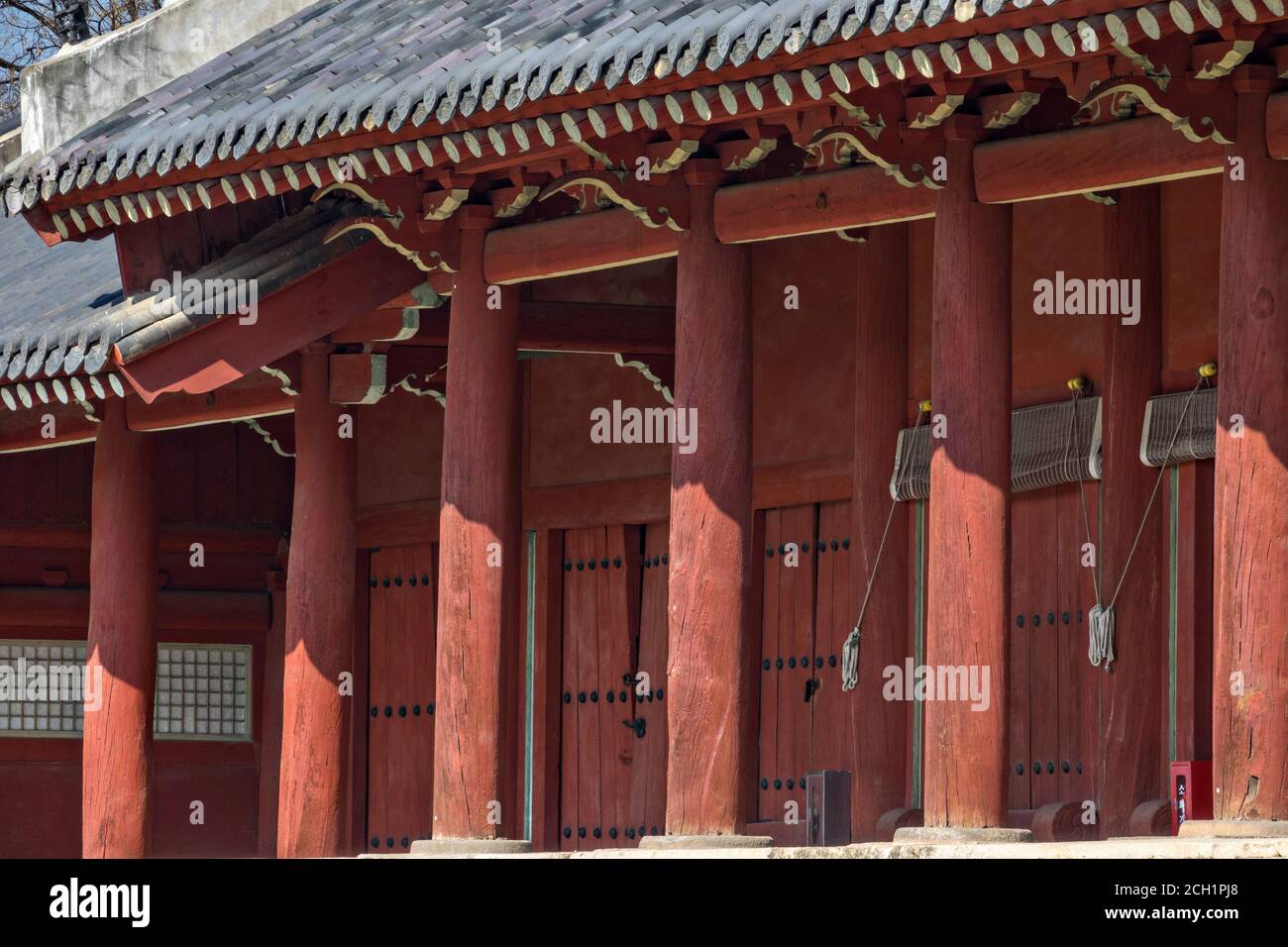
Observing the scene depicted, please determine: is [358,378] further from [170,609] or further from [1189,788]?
[1189,788]

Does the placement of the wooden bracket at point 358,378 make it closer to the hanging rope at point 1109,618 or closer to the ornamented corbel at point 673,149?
the ornamented corbel at point 673,149

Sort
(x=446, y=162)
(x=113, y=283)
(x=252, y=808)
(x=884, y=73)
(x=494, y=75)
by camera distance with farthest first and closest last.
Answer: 1. (x=252, y=808)
2. (x=113, y=283)
3. (x=446, y=162)
4. (x=494, y=75)
5. (x=884, y=73)

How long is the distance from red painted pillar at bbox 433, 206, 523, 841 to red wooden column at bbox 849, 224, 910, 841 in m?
1.95

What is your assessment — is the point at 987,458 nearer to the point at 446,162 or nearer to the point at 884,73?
the point at 884,73

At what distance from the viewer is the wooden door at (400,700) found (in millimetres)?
15117

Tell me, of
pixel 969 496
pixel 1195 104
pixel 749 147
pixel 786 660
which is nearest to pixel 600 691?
pixel 786 660

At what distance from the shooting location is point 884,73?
9.02 metres

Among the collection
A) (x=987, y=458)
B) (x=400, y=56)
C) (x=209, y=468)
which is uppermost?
(x=400, y=56)

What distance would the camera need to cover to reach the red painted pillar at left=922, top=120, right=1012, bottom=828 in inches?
371

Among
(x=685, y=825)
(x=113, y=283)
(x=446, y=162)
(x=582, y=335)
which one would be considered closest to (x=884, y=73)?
(x=446, y=162)

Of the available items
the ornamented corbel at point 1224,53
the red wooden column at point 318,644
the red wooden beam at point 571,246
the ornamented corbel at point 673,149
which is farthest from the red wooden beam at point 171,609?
the ornamented corbel at point 1224,53

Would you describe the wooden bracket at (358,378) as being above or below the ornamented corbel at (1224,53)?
below

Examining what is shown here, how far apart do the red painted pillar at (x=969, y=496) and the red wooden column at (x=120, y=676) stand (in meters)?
5.30
